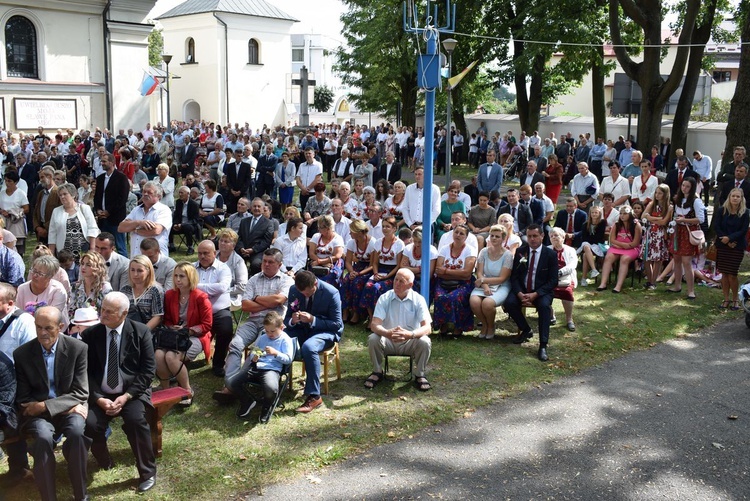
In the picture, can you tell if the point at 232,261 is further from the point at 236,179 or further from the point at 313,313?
the point at 236,179

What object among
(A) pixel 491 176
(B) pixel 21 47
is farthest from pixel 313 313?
(B) pixel 21 47

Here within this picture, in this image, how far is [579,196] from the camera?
15.4m

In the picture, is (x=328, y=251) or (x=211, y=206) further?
(x=211, y=206)

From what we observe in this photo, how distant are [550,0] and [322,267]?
16938mm

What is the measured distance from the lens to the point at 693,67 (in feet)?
70.3

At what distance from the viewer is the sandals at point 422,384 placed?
25.6ft

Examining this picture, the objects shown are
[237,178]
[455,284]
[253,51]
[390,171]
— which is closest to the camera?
[455,284]

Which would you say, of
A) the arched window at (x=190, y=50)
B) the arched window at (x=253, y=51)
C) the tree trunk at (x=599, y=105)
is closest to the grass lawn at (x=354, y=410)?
the tree trunk at (x=599, y=105)

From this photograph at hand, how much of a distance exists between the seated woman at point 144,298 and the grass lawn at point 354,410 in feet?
3.09

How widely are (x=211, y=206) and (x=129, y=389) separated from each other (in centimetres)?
900

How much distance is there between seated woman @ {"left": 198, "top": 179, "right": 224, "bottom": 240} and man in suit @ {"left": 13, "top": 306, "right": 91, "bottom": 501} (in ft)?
29.2

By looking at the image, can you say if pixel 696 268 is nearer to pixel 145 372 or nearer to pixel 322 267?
pixel 322 267

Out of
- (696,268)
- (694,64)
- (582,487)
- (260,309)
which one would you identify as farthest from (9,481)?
(694,64)

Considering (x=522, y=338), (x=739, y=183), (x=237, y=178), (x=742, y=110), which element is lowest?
(x=522, y=338)
